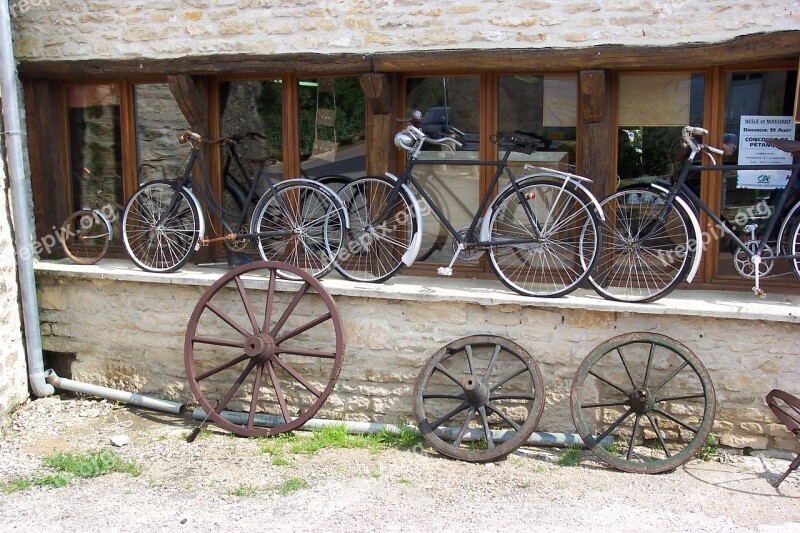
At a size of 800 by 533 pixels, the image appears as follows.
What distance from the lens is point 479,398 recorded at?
5410mm

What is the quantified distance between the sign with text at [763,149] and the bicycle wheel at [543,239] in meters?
1.25

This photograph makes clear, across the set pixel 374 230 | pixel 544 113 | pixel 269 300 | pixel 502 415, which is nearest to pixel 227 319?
pixel 269 300

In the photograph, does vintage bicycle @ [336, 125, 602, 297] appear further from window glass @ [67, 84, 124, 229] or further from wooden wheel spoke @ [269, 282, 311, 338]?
window glass @ [67, 84, 124, 229]

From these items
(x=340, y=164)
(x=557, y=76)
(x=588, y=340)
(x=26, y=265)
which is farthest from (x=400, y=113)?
(x=26, y=265)

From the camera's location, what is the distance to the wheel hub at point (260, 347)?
18.9ft

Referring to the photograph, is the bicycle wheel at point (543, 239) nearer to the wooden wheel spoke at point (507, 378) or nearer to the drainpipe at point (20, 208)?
the wooden wheel spoke at point (507, 378)

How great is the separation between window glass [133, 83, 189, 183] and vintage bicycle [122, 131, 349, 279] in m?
0.22

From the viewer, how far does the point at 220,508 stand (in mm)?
4676

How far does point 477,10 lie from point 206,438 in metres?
3.70

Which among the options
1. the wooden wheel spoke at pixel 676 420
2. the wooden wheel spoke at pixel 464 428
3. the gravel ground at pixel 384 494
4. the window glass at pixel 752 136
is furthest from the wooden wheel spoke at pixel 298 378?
the window glass at pixel 752 136

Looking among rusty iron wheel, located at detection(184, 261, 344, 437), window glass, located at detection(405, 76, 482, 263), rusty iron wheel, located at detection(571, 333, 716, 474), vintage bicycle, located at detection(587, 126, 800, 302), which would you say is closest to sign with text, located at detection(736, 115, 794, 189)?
vintage bicycle, located at detection(587, 126, 800, 302)

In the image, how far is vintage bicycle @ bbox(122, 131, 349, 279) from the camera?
20.5ft

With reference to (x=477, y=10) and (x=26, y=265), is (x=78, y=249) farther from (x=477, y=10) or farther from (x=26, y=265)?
(x=477, y=10)

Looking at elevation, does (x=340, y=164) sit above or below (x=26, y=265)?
above
